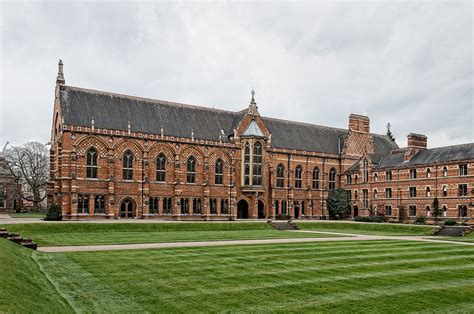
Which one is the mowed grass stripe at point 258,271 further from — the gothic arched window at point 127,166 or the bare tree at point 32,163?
the bare tree at point 32,163

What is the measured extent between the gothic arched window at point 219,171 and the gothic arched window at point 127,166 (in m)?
11.7

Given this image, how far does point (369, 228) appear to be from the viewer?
162 feet

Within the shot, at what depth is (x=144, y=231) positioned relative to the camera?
40062 millimetres

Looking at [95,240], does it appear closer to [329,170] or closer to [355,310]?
[355,310]

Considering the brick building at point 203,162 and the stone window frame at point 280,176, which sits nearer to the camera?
the brick building at point 203,162

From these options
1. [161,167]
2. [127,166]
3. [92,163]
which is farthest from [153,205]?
[92,163]

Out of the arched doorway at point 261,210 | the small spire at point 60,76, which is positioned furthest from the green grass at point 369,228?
the small spire at point 60,76

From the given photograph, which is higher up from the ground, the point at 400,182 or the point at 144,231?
the point at 400,182

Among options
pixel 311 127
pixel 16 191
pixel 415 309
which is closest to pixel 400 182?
pixel 311 127

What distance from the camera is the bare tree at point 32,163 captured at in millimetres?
75562

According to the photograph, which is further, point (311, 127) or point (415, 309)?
point (311, 127)

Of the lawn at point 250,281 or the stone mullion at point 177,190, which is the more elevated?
the stone mullion at point 177,190

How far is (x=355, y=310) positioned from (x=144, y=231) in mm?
29398

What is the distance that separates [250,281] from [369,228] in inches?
1408
